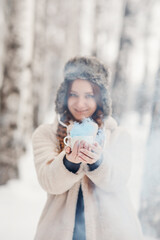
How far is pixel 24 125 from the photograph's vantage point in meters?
2.30

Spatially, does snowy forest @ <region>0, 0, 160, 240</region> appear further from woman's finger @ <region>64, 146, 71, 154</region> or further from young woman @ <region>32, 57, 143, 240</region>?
woman's finger @ <region>64, 146, 71, 154</region>

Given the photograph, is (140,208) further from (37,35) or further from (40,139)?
(37,35)

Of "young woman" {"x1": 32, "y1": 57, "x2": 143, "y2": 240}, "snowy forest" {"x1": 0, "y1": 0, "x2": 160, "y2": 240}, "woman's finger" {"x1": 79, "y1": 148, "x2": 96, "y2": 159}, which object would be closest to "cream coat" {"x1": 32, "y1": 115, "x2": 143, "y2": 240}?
"young woman" {"x1": 32, "y1": 57, "x2": 143, "y2": 240}

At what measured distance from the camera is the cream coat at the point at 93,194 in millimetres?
1022

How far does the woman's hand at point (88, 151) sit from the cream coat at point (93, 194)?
93mm

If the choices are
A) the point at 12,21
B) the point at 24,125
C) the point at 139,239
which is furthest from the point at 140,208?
the point at 12,21

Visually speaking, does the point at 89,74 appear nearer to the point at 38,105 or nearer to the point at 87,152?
the point at 87,152

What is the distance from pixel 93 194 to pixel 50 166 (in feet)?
0.81

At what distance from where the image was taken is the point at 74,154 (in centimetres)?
90

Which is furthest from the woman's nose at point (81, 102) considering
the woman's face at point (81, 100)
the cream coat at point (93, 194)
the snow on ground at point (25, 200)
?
the snow on ground at point (25, 200)

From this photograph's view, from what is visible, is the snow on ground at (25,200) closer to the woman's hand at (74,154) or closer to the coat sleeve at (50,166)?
the coat sleeve at (50,166)

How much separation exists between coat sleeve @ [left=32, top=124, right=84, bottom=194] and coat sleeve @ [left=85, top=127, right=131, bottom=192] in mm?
80

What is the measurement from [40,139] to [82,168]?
28 centimetres

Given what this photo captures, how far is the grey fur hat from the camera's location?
1.04 m
